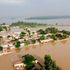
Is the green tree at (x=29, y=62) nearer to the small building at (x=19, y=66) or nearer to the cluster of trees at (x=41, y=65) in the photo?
the cluster of trees at (x=41, y=65)

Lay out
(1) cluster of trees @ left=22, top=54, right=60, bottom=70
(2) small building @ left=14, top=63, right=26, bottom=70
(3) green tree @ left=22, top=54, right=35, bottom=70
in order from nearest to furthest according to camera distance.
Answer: (1) cluster of trees @ left=22, top=54, right=60, bottom=70 → (3) green tree @ left=22, top=54, right=35, bottom=70 → (2) small building @ left=14, top=63, right=26, bottom=70

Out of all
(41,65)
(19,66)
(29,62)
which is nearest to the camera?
(41,65)

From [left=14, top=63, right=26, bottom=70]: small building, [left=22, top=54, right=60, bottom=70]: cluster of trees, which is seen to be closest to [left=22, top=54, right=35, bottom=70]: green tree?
[left=22, top=54, right=60, bottom=70]: cluster of trees

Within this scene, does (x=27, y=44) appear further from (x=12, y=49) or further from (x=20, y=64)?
(x=20, y=64)

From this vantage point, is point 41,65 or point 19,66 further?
point 19,66

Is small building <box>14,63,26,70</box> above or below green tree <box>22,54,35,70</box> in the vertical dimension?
→ below

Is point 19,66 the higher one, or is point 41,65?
point 41,65

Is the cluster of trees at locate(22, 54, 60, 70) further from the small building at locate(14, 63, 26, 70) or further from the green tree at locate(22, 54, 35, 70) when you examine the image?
the small building at locate(14, 63, 26, 70)

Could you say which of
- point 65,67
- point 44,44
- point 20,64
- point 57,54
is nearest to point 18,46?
point 44,44

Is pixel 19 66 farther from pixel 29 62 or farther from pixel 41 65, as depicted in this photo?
pixel 41 65

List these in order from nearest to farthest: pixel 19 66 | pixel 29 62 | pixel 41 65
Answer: pixel 41 65 < pixel 29 62 < pixel 19 66

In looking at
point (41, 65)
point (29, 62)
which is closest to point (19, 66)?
point (29, 62)

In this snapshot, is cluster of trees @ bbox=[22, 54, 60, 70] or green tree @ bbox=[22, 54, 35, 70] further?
green tree @ bbox=[22, 54, 35, 70]
